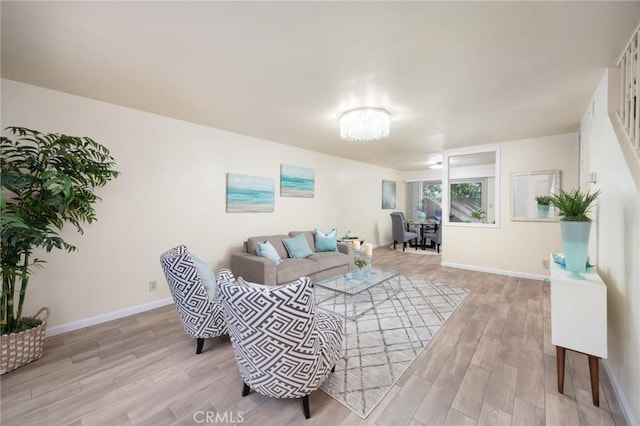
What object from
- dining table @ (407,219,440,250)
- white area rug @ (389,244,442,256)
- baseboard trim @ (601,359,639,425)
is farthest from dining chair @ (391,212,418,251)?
baseboard trim @ (601,359,639,425)

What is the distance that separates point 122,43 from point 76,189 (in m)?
1.37

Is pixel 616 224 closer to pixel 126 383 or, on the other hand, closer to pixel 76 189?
pixel 126 383

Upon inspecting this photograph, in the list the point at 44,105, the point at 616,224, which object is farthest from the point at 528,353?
the point at 44,105

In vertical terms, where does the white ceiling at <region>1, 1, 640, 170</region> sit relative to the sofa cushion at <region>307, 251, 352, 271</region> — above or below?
above

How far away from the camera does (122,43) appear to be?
179 centimetres

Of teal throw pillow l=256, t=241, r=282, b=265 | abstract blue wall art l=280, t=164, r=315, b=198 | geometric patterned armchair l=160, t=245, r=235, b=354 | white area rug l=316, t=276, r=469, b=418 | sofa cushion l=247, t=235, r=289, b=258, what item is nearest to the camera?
white area rug l=316, t=276, r=469, b=418

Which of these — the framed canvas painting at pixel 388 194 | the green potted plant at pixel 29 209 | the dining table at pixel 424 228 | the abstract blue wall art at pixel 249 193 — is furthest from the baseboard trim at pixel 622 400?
the framed canvas painting at pixel 388 194

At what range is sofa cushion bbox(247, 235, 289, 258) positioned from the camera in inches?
149

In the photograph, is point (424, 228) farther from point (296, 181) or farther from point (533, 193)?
point (296, 181)

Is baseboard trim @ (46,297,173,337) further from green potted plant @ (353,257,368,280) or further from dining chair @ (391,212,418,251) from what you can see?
dining chair @ (391,212,418,251)

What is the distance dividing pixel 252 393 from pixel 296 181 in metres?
3.67

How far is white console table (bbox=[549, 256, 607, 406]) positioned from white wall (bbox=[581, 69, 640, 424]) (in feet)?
0.43

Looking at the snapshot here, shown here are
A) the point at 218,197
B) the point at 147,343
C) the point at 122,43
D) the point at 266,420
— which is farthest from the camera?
the point at 218,197

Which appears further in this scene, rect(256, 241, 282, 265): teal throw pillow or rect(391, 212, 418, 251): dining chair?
rect(391, 212, 418, 251): dining chair
